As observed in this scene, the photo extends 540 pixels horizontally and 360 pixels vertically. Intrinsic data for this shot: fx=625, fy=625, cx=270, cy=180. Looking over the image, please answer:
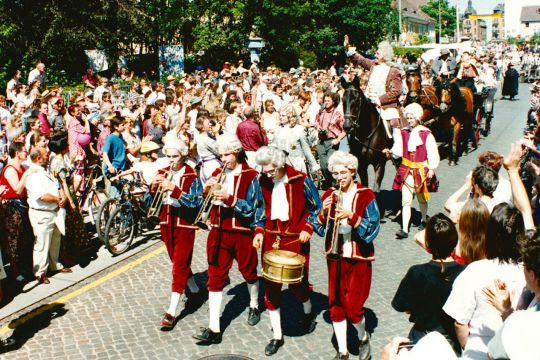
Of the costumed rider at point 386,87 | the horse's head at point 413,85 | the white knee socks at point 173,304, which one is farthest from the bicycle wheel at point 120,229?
the horse's head at point 413,85

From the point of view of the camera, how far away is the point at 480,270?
4039 millimetres

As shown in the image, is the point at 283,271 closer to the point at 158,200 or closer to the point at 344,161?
the point at 344,161

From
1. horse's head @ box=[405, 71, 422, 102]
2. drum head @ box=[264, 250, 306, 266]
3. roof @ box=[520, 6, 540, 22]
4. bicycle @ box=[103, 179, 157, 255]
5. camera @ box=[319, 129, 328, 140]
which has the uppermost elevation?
roof @ box=[520, 6, 540, 22]

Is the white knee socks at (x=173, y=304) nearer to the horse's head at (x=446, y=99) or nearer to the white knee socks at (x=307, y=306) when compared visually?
the white knee socks at (x=307, y=306)

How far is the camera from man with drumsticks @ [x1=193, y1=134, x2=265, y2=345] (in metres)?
6.28

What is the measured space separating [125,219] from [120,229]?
0.17 metres

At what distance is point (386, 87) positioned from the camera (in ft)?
42.2

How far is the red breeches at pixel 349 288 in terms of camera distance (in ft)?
18.6

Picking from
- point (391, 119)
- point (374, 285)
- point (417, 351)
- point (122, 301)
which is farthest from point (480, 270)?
point (391, 119)

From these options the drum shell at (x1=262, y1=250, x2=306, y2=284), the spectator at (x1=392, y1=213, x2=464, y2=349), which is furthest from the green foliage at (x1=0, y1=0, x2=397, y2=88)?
the spectator at (x1=392, y1=213, x2=464, y2=349)

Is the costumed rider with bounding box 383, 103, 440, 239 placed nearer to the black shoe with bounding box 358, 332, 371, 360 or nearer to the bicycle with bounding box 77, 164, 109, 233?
the black shoe with bounding box 358, 332, 371, 360

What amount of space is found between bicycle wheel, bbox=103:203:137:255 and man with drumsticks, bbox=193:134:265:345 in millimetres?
3070

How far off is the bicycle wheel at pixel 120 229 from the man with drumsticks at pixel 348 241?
426 cm

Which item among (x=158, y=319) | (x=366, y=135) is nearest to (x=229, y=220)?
(x=158, y=319)
